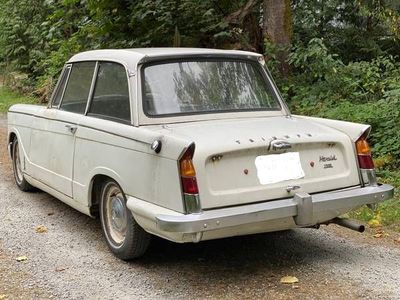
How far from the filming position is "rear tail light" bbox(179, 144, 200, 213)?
3852 millimetres

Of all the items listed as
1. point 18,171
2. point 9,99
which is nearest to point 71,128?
point 18,171

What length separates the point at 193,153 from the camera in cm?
387

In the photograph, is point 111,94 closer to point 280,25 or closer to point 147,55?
point 147,55

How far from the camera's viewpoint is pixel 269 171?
4.15m

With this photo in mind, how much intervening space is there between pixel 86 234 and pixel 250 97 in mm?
2061

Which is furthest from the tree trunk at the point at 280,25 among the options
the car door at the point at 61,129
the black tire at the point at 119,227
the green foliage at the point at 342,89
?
the black tire at the point at 119,227

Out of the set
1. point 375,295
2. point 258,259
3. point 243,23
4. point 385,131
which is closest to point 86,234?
point 258,259

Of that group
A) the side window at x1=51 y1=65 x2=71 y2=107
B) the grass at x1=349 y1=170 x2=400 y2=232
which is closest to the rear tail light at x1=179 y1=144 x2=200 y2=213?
the grass at x1=349 y1=170 x2=400 y2=232

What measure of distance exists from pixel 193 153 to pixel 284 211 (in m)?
0.78

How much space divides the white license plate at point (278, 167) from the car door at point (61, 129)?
6.49 feet

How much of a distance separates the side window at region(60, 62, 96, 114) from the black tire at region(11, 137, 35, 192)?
1.57 meters

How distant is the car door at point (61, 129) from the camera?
5359 mm

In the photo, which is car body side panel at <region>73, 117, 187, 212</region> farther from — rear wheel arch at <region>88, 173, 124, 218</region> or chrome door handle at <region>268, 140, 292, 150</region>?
chrome door handle at <region>268, 140, 292, 150</region>

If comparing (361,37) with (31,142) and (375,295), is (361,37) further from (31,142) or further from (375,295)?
(375,295)
